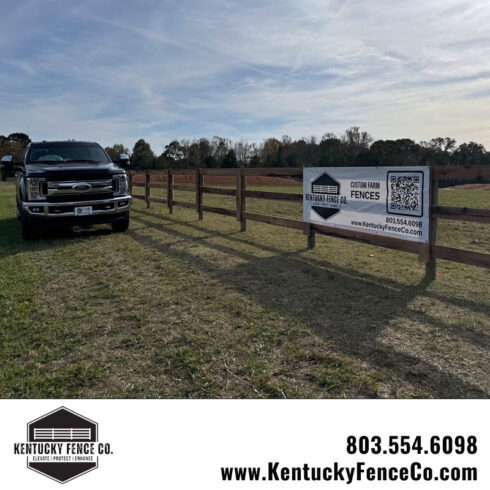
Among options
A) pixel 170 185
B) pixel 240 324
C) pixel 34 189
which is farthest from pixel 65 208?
pixel 240 324

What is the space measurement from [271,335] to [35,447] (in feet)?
6.54

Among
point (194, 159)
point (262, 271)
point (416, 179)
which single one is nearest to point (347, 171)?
point (416, 179)

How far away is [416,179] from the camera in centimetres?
543

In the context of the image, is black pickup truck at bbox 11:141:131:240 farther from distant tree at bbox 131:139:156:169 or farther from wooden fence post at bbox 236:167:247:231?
distant tree at bbox 131:139:156:169

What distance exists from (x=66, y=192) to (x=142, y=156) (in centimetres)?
5413

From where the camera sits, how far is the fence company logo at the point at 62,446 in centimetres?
229

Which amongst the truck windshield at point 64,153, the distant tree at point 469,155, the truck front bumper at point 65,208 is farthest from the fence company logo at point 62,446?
the distant tree at point 469,155

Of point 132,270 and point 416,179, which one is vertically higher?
point 416,179

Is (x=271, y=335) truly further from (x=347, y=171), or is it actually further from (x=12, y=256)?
→ (x=12, y=256)

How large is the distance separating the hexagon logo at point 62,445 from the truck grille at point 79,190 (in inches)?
248

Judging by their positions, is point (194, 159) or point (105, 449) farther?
point (194, 159)

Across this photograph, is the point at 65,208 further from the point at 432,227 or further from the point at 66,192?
the point at 432,227

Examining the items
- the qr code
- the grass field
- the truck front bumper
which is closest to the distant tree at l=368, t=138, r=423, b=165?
the truck front bumper

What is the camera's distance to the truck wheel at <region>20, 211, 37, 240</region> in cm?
816
